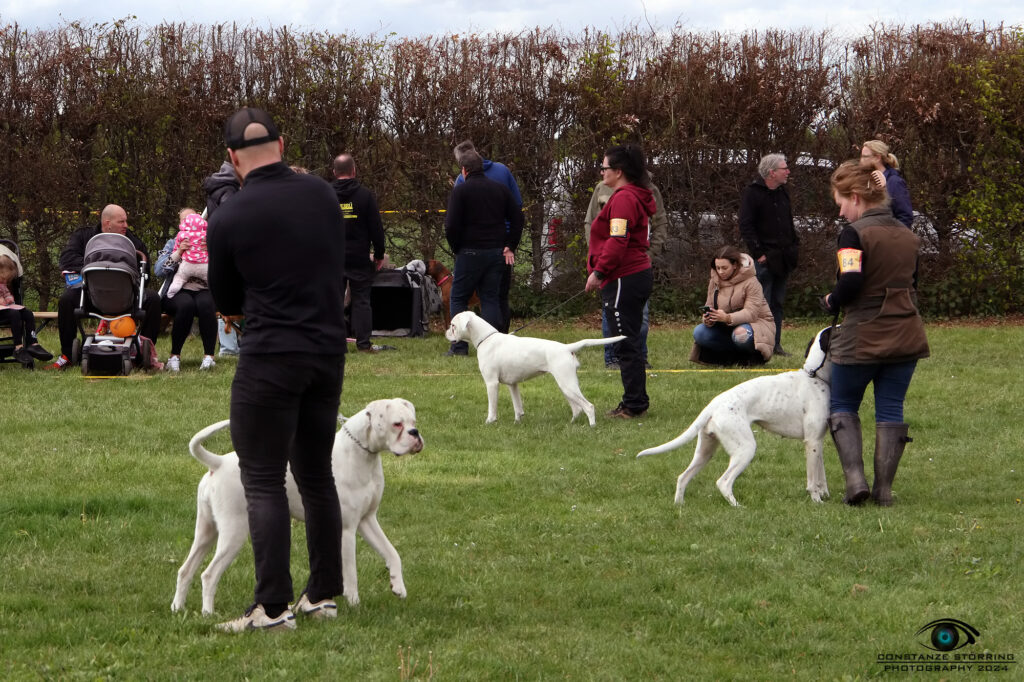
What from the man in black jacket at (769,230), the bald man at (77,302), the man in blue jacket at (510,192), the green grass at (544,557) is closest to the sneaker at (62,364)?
the bald man at (77,302)

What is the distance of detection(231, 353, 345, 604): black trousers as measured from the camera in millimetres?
3963

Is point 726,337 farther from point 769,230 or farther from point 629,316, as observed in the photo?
point 629,316

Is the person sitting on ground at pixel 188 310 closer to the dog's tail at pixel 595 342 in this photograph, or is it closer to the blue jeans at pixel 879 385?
the dog's tail at pixel 595 342

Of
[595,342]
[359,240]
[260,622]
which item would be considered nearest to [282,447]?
[260,622]

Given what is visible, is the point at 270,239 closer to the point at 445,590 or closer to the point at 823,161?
the point at 445,590

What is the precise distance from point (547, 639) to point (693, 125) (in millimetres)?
11523

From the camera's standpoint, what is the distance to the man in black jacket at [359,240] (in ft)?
40.3

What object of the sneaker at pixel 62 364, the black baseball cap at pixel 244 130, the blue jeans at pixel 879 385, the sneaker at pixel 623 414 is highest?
the black baseball cap at pixel 244 130

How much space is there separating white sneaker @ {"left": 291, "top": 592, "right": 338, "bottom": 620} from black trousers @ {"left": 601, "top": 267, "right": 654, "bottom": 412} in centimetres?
447

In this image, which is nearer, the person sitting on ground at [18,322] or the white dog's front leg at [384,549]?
the white dog's front leg at [384,549]

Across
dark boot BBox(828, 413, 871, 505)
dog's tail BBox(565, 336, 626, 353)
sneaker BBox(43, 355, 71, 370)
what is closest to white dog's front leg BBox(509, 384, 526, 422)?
dog's tail BBox(565, 336, 626, 353)

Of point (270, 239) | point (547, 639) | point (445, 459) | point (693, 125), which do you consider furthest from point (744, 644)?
point (693, 125)

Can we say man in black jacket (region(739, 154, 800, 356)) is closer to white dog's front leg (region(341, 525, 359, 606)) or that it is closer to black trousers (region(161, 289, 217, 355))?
black trousers (region(161, 289, 217, 355))

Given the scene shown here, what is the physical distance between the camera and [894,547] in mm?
5387
